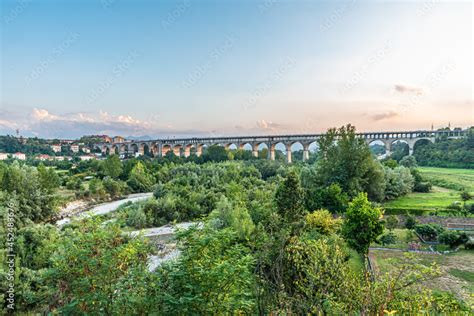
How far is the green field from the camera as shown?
20516mm

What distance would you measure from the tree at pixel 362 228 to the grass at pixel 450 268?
37.1 inches

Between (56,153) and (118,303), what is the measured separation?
79.6m

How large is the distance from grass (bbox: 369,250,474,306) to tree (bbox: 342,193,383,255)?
0.94 metres

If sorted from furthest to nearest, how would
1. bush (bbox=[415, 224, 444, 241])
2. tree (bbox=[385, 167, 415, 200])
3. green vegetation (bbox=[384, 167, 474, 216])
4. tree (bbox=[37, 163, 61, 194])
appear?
tree (bbox=[385, 167, 415, 200]) → tree (bbox=[37, 163, 61, 194]) → green vegetation (bbox=[384, 167, 474, 216]) → bush (bbox=[415, 224, 444, 241])

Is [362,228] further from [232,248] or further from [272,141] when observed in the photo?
[272,141]

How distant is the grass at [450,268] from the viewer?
9.24 meters

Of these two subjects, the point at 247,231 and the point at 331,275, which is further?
the point at 247,231

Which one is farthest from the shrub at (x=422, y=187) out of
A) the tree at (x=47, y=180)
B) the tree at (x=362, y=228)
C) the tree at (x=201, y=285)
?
the tree at (x=47, y=180)

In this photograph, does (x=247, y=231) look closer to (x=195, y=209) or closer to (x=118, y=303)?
(x=118, y=303)

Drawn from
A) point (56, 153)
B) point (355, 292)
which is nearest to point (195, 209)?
point (355, 292)

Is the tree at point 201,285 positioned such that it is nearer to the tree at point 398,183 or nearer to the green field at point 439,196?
the green field at point 439,196

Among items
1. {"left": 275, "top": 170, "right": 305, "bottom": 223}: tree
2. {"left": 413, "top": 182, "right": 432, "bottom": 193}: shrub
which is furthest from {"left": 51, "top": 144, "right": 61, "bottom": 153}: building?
{"left": 413, "top": 182, "right": 432, "bottom": 193}: shrub

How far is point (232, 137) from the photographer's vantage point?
206 feet

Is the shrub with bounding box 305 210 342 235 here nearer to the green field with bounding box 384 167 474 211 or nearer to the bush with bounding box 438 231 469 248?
the bush with bounding box 438 231 469 248
